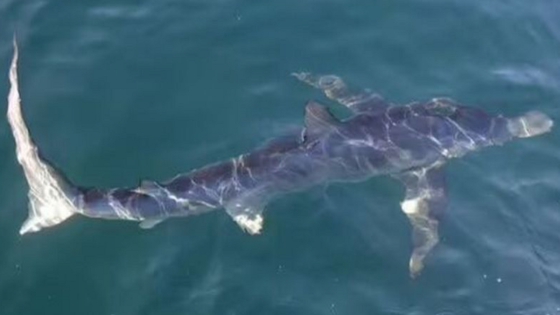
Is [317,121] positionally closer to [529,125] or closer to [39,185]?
[529,125]

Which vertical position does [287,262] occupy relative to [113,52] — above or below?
below

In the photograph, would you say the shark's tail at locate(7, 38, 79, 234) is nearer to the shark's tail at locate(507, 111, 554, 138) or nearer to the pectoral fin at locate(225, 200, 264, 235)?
the pectoral fin at locate(225, 200, 264, 235)

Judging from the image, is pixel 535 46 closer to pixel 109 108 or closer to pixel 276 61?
pixel 276 61

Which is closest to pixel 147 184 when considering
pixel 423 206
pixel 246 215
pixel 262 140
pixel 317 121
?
pixel 246 215

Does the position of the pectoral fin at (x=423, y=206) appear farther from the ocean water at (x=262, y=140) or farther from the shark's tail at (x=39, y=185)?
the shark's tail at (x=39, y=185)

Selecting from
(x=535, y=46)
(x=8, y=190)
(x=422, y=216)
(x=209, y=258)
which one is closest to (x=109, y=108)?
(x=8, y=190)

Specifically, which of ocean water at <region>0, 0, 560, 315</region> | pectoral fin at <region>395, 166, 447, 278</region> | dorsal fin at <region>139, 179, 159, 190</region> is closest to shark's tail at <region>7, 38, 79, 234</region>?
ocean water at <region>0, 0, 560, 315</region>

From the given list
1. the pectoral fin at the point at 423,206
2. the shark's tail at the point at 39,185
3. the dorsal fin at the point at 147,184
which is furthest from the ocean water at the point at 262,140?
the dorsal fin at the point at 147,184

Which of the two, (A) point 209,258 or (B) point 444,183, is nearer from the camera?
(A) point 209,258
